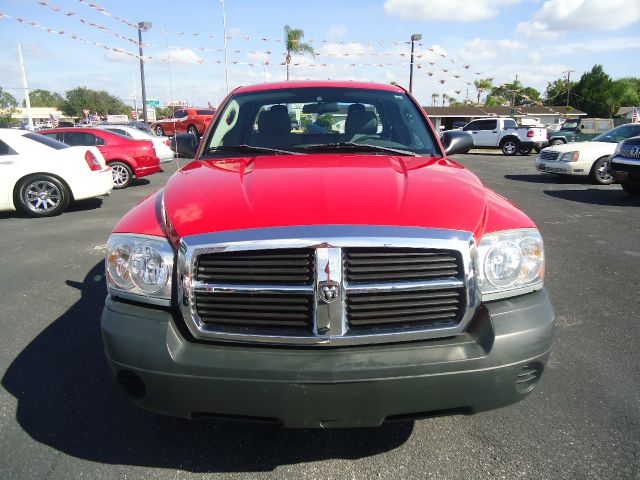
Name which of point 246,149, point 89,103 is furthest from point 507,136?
point 89,103

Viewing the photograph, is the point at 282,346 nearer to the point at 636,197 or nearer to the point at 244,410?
the point at 244,410

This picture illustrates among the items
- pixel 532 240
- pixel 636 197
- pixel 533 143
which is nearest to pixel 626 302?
pixel 532 240

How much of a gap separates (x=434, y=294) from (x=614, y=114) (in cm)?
8002

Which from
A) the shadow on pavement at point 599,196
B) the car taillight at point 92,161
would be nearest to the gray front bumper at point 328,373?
the car taillight at point 92,161

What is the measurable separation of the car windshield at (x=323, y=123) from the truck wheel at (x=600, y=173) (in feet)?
33.6

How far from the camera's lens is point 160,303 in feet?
6.40

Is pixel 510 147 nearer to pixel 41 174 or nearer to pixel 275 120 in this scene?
pixel 41 174

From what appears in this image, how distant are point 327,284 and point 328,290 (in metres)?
0.02

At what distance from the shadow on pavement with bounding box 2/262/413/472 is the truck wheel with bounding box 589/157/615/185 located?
1168cm

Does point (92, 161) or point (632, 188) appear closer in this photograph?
point (92, 161)

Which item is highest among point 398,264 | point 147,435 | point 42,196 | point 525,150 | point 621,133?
point 621,133

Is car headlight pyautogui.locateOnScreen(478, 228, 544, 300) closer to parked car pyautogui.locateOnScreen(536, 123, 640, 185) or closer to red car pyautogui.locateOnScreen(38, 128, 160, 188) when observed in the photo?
red car pyautogui.locateOnScreen(38, 128, 160, 188)

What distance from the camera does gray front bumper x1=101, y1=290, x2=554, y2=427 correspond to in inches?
68.7

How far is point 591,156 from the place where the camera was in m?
11.7
